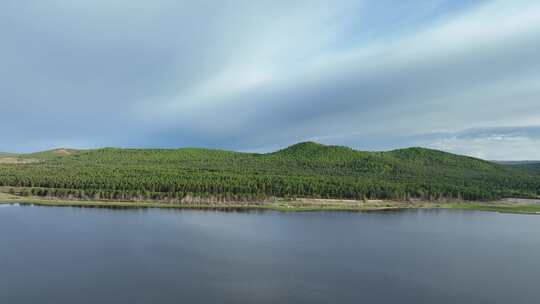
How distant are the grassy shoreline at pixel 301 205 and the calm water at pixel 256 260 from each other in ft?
38.6

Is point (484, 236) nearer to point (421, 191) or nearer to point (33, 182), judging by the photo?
point (421, 191)

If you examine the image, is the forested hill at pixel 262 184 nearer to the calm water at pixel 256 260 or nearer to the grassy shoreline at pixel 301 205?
the grassy shoreline at pixel 301 205

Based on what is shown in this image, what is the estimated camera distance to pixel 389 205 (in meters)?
93.1

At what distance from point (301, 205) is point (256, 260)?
46.3 metres

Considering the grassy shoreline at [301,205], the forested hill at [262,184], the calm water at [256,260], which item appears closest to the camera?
the calm water at [256,260]

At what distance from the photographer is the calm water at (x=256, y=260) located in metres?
32.3

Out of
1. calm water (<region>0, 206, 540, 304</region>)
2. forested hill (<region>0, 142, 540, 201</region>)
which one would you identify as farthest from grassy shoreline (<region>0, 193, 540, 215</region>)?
calm water (<region>0, 206, 540, 304</region>)

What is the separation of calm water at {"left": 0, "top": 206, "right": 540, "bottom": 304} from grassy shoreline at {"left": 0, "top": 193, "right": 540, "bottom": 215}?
1175 cm

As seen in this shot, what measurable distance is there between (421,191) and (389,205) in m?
16.6

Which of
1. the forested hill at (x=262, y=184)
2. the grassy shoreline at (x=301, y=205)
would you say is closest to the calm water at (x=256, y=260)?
the grassy shoreline at (x=301, y=205)

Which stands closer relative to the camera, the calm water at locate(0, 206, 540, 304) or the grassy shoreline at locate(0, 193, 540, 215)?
the calm water at locate(0, 206, 540, 304)

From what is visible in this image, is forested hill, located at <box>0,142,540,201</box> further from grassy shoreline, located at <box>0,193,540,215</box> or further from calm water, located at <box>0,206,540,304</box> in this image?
calm water, located at <box>0,206,540,304</box>

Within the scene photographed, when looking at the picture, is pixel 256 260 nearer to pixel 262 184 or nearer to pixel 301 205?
pixel 301 205

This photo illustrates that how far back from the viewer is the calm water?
32.3m
